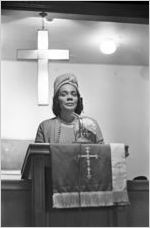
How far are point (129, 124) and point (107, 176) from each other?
256 cm

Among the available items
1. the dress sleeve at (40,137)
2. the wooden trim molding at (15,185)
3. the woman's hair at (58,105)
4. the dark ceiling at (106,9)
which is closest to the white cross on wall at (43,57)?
the woman's hair at (58,105)

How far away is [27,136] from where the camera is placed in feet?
18.1

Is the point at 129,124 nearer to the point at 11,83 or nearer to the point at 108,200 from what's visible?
the point at 11,83

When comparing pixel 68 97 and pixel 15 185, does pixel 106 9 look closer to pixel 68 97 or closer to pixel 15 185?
pixel 68 97

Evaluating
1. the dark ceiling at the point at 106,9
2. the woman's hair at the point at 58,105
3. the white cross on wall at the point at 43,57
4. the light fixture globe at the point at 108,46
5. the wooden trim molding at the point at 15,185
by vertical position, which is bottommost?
the wooden trim molding at the point at 15,185

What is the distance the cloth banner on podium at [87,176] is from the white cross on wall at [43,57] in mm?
934

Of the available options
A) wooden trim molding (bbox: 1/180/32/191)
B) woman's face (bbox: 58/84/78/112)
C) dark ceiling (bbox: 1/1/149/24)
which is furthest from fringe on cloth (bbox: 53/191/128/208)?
dark ceiling (bbox: 1/1/149/24)

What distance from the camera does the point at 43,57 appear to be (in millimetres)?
4090

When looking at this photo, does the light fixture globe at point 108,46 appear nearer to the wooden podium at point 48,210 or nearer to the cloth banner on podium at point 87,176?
the cloth banner on podium at point 87,176

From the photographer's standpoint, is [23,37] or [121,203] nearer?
[121,203]

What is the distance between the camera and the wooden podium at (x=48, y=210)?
9.91 ft

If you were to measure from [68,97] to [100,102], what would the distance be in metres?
1.98

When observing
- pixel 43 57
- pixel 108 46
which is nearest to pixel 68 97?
pixel 43 57

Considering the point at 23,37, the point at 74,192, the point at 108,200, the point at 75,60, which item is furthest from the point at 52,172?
the point at 75,60
